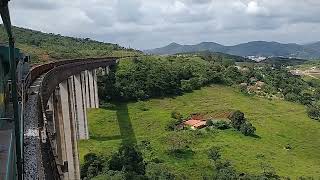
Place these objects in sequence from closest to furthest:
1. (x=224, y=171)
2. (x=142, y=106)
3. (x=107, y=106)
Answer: (x=224, y=171) → (x=107, y=106) → (x=142, y=106)

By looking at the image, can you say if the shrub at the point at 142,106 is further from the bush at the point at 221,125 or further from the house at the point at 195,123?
the bush at the point at 221,125

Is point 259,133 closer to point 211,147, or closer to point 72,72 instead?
point 211,147

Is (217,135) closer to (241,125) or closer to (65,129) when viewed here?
(241,125)

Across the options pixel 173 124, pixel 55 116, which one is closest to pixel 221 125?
pixel 173 124

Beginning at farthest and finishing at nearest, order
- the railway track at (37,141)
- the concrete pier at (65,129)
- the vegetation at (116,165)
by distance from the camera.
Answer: the vegetation at (116,165)
the concrete pier at (65,129)
the railway track at (37,141)

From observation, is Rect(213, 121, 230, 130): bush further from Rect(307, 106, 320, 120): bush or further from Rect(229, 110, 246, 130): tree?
Rect(307, 106, 320, 120): bush

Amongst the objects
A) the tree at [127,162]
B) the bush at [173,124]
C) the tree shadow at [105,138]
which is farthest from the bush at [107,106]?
the tree at [127,162]
